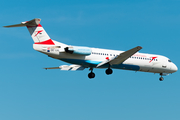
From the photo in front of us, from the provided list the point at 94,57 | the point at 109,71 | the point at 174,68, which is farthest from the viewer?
the point at 174,68

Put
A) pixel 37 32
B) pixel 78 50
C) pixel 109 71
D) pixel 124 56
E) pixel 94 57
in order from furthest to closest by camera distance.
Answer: pixel 109 71
pixel 94 57
pixel 124 56
pixel 78 50
pixel 37 32

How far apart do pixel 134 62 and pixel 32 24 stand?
1248 centimetres

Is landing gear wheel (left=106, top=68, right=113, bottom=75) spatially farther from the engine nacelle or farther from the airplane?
the engine nacelle

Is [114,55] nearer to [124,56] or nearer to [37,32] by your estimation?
[124,56]

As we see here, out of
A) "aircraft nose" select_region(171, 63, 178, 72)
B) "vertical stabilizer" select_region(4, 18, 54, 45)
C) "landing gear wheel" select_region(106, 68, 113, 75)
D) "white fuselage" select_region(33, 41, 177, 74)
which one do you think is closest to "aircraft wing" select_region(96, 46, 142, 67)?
"white fuselage" select_region(33, 41, 177, 74)

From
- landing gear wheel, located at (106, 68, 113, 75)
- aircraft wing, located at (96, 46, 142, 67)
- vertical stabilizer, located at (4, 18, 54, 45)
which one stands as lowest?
landing gear wheel, located at (106, 68, 113, 75)

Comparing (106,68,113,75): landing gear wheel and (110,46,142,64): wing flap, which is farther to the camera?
(106,68,113,75): landing gear wheel

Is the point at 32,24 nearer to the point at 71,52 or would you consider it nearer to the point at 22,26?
the point at 22,26

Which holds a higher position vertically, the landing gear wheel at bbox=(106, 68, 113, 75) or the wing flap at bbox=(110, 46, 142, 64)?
the wing flap at bbox=(110, 46, 142, 64)

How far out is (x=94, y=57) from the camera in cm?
3177

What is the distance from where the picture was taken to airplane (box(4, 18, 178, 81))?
29.6m

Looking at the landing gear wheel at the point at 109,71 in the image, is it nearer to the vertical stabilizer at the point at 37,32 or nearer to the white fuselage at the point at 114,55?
the white fuselage at the point at 114,55

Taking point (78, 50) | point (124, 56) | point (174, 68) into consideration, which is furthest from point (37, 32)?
point (174, 68)

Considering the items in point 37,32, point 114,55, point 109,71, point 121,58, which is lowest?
point 109,71
